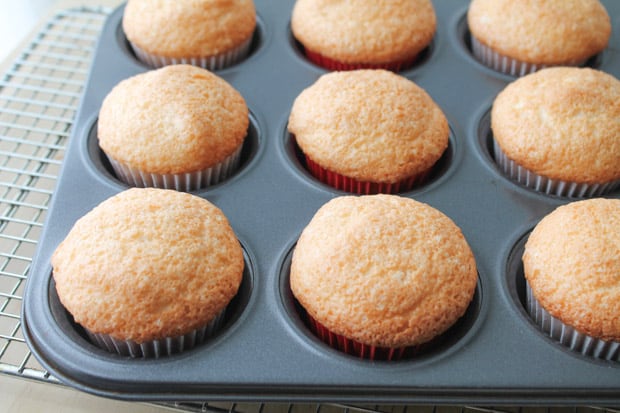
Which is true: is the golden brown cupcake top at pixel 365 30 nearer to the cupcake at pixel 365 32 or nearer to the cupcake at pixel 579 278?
the cupcake at pixel 365 32

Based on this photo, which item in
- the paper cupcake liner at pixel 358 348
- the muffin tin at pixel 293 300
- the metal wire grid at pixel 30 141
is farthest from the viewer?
the metal wire grid at pixel 30 141

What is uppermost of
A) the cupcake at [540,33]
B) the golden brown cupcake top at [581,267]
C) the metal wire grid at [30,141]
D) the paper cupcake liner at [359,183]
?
the cupcake at [540,33]

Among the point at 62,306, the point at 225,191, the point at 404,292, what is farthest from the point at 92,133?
the point at 404,292

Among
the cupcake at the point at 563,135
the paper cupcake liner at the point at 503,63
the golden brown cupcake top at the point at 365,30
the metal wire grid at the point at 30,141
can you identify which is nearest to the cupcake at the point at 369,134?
the cupcake at the point at 563,135

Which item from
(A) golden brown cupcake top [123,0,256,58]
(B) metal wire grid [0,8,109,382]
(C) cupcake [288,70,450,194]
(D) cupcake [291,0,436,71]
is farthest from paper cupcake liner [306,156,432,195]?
(B) metal wire grid [0,8,109,382]

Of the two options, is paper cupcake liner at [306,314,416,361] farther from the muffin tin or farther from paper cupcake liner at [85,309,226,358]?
paper cupcake liner at [85,309,226,358]

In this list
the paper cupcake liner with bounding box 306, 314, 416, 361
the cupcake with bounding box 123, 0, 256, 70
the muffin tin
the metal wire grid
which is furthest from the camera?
the cupcake with bounding box 123, 0, 256, 70

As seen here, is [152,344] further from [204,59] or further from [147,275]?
[204,59]

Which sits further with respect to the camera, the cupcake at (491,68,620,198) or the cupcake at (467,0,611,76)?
the cupcake at (467,0,611,76)
